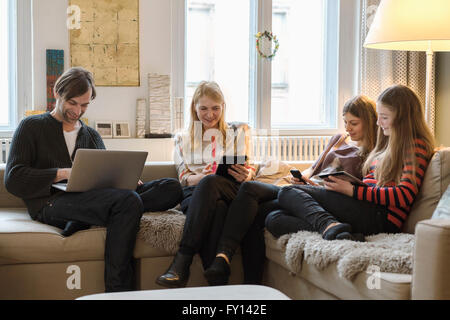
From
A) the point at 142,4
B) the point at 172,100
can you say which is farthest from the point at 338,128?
the point at 142,4

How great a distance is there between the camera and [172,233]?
2359mm

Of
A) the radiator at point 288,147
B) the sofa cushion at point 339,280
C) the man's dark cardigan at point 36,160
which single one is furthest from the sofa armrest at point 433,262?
the radiator at point 288,147

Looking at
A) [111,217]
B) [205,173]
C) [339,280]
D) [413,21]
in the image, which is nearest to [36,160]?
[111,217]

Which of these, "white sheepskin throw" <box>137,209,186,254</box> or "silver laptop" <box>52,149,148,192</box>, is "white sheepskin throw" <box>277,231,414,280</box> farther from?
"silver laptop" <box>52,149,148,192</box>

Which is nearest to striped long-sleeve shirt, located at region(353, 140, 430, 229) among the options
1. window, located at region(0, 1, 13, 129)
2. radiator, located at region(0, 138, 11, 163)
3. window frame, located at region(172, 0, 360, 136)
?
window frame, located at region(172, 0, 360, 136)

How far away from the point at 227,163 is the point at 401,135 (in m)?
0.80

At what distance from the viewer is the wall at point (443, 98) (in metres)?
4.02

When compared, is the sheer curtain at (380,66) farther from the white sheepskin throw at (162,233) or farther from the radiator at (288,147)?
the white sheepskin throw at (162,233)

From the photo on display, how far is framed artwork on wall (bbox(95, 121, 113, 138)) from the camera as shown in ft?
12.1

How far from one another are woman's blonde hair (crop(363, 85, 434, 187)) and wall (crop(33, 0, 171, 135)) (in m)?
1.92

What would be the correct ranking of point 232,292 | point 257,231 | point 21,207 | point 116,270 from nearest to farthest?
point 232,292
point 116,270
point 257,231
point 21,207

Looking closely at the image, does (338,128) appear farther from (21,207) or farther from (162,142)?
(21,207)

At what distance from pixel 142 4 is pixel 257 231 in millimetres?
2058

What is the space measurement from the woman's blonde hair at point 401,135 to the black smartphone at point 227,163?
0.65 metres
